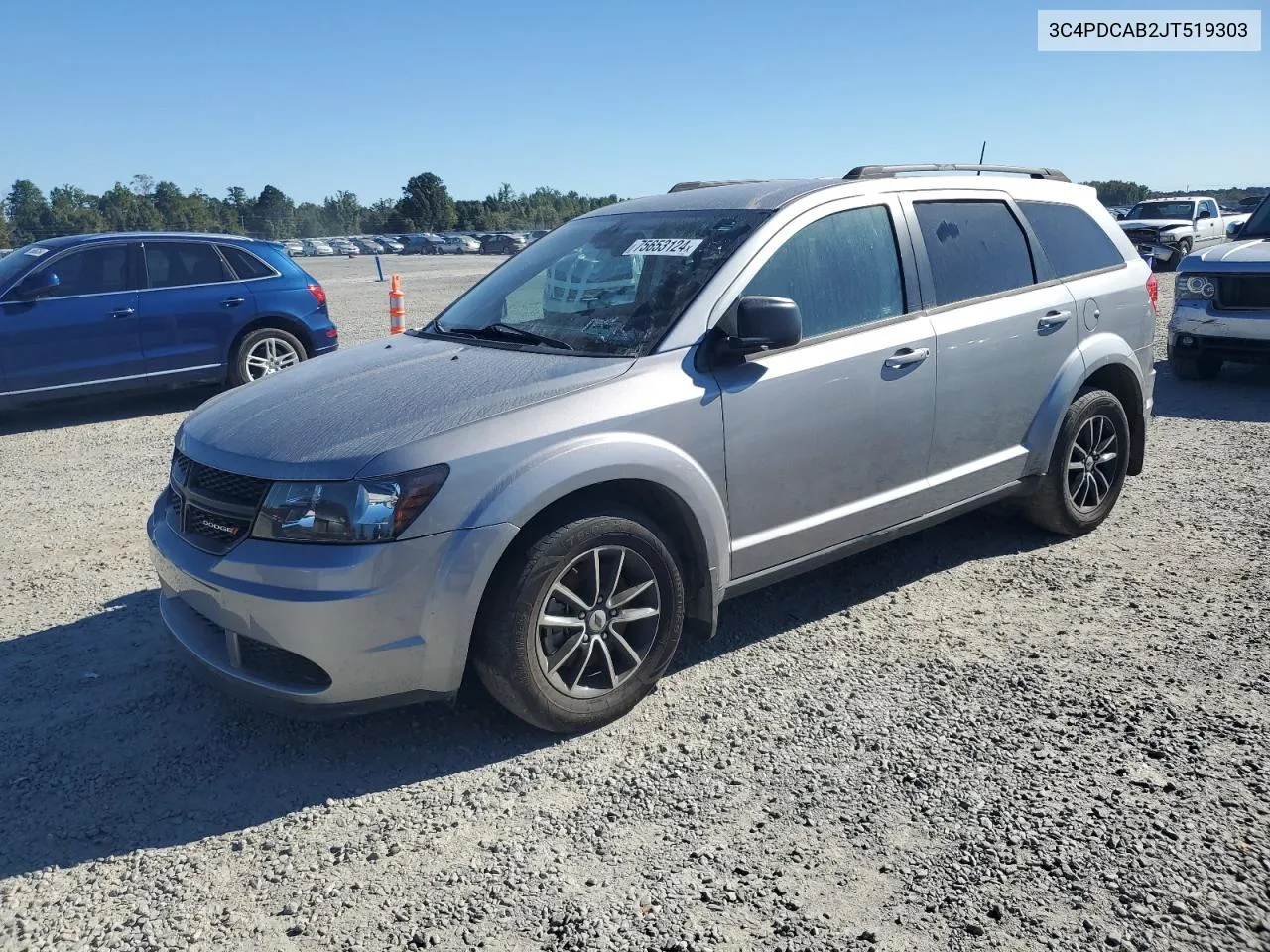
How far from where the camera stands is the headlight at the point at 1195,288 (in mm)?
9805

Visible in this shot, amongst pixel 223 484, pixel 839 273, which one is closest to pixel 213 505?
pixel 223 484

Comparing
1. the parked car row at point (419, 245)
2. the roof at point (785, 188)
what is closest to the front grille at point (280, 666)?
the roof at point (785, 188)

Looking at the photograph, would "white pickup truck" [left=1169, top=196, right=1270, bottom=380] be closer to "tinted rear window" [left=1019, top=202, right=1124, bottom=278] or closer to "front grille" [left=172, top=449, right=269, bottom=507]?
"tinted rear window" [left=1019, top=202, right=1124, bottom=278]

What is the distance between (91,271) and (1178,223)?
2491 cm

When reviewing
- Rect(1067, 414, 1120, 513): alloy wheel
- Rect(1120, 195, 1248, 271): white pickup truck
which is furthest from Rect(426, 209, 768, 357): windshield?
Rect(1120, 195, 1248, 271): white pickup truck

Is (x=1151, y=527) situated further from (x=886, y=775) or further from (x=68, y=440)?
(x=68, y=440)

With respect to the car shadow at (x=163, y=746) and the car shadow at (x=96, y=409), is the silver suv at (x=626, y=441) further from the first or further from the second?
the car shadow at (x=96, y=409)

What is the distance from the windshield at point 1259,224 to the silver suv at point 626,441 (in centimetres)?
665

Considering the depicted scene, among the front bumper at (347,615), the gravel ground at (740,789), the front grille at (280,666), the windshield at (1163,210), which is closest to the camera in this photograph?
the gravel ground at (740,789)

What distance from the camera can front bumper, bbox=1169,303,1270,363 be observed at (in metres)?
9.44

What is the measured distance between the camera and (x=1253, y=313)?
31.1ft

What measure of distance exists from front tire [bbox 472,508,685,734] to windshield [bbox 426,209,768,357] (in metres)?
0.77

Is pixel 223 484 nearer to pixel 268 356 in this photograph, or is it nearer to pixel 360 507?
pixel 360 507

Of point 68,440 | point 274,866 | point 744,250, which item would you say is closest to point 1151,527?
point 744,250
